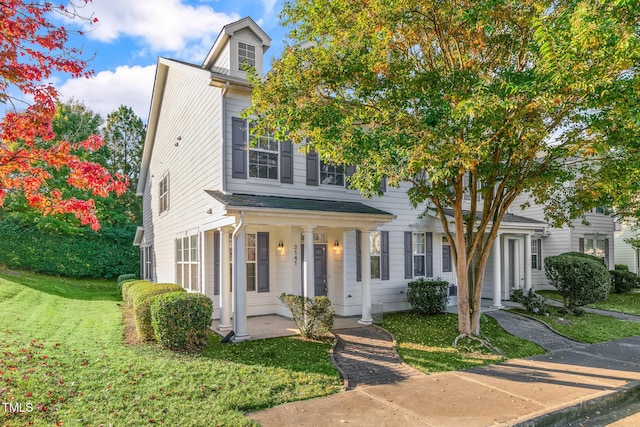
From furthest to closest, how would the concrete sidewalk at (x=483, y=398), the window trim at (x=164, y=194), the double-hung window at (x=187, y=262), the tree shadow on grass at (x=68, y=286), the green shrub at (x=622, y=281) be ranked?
the green shrub at (x=622, y=281) < the tree shadow on grass at (x=68, y=286) < the window trim at (x=164, y=194) < the double-hung window at (x=187, y=262) < the concrete sidewalk at (x=483, y=398)

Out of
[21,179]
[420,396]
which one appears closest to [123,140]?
[21,179]

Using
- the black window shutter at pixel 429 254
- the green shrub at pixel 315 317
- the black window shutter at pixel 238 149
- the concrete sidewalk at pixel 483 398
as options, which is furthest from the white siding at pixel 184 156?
the black window shutter at pixel 429 254

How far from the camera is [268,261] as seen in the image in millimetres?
11945

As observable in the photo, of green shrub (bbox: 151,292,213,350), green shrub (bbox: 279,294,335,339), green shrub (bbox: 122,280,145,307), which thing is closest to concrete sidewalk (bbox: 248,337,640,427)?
green shrub (bbox: 279,294,335,339)

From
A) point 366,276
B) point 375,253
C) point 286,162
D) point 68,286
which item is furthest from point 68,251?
point 366,276

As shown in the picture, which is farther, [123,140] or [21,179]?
[123,140]

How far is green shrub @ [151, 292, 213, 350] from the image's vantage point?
7570 mm

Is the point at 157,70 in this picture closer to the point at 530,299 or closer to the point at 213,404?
the point at 213,404

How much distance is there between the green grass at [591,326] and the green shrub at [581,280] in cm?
66

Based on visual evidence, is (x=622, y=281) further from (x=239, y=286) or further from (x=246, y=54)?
(x=246, y=54)

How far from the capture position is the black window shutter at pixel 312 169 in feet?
37.1

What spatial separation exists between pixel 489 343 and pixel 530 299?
5.15 meters

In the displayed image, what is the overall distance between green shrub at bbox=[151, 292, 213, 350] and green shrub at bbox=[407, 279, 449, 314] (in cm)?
676

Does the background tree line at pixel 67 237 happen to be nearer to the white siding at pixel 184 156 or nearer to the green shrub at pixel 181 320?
the white siding at pixel 184 156
